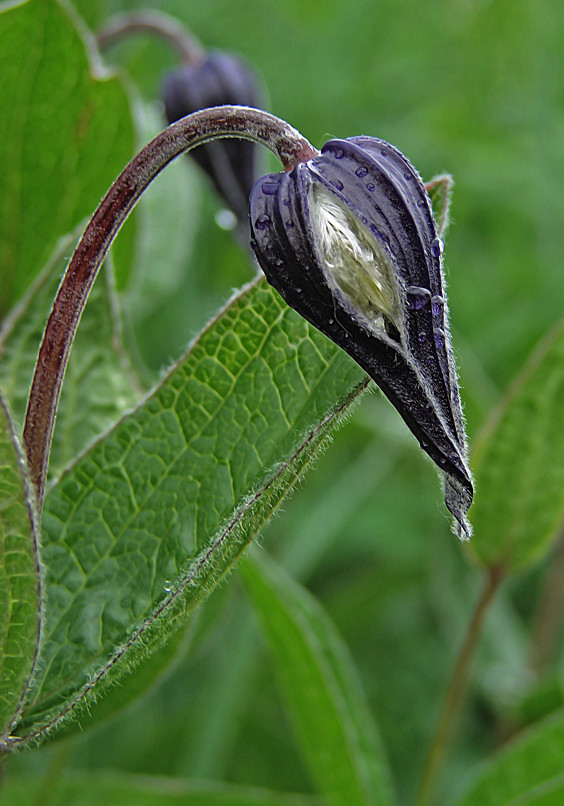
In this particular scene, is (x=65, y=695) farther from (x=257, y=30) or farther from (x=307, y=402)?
(x=257, y=30)

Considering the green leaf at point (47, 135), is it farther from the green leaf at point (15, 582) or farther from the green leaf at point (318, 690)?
the green leaf at point (15, 582)

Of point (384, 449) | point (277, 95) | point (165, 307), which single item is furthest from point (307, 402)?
point (277, 95)

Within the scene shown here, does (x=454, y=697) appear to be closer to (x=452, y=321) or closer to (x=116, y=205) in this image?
(x=116, y=205)

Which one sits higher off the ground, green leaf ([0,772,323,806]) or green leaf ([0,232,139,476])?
green leaf ([0,232,139,476])

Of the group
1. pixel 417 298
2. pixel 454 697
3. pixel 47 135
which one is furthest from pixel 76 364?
pixel 454 697

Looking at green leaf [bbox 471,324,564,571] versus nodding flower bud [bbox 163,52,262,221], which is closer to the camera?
green leaf [bbox 471,324,564,571]

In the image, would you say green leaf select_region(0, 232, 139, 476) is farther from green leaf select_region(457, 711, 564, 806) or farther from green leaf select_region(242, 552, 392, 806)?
green leaf select_region(457, 711, 564, 806)

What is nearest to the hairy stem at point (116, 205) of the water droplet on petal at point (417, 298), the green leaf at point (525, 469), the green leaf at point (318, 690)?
the water droplet on petal at point (417, 298)

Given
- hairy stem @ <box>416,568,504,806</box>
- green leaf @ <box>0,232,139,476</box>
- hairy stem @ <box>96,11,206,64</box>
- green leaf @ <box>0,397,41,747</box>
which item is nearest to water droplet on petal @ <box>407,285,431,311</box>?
green leaf @ <box>0,397,41,747</box>
